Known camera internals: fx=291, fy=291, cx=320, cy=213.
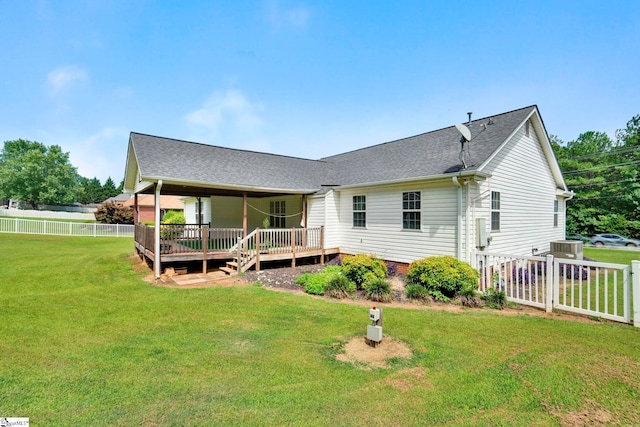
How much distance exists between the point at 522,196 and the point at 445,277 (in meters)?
6.36

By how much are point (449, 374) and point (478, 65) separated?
12.9 meters

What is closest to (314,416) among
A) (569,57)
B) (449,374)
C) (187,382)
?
(187,382)

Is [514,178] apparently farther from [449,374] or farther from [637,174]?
[637,174]

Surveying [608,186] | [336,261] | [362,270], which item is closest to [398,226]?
[362,270]

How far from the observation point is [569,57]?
1178 cm

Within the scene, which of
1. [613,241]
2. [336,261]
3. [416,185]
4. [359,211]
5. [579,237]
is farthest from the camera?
[579,237]

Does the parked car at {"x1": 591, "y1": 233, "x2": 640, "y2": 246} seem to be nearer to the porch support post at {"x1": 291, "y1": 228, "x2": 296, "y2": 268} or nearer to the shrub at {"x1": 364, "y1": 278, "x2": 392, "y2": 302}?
the shrub at {"x1": 364, "y1": 278, "x2": 392, "y2": 302}

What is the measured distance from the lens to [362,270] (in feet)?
27.5

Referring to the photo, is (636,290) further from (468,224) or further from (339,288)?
(339,288)

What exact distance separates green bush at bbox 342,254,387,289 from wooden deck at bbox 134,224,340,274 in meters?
3.34

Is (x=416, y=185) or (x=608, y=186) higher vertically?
(x=608, y=186)

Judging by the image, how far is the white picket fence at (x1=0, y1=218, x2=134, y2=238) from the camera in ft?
72.6

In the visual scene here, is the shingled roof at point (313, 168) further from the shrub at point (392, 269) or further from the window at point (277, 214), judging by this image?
the shrub at point (392, 269)

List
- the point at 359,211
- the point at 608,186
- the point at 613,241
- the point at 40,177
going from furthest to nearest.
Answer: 1. the point at 40,177
2. the point at 608,186
3. the point at 613,241
4. the point at 359,211
